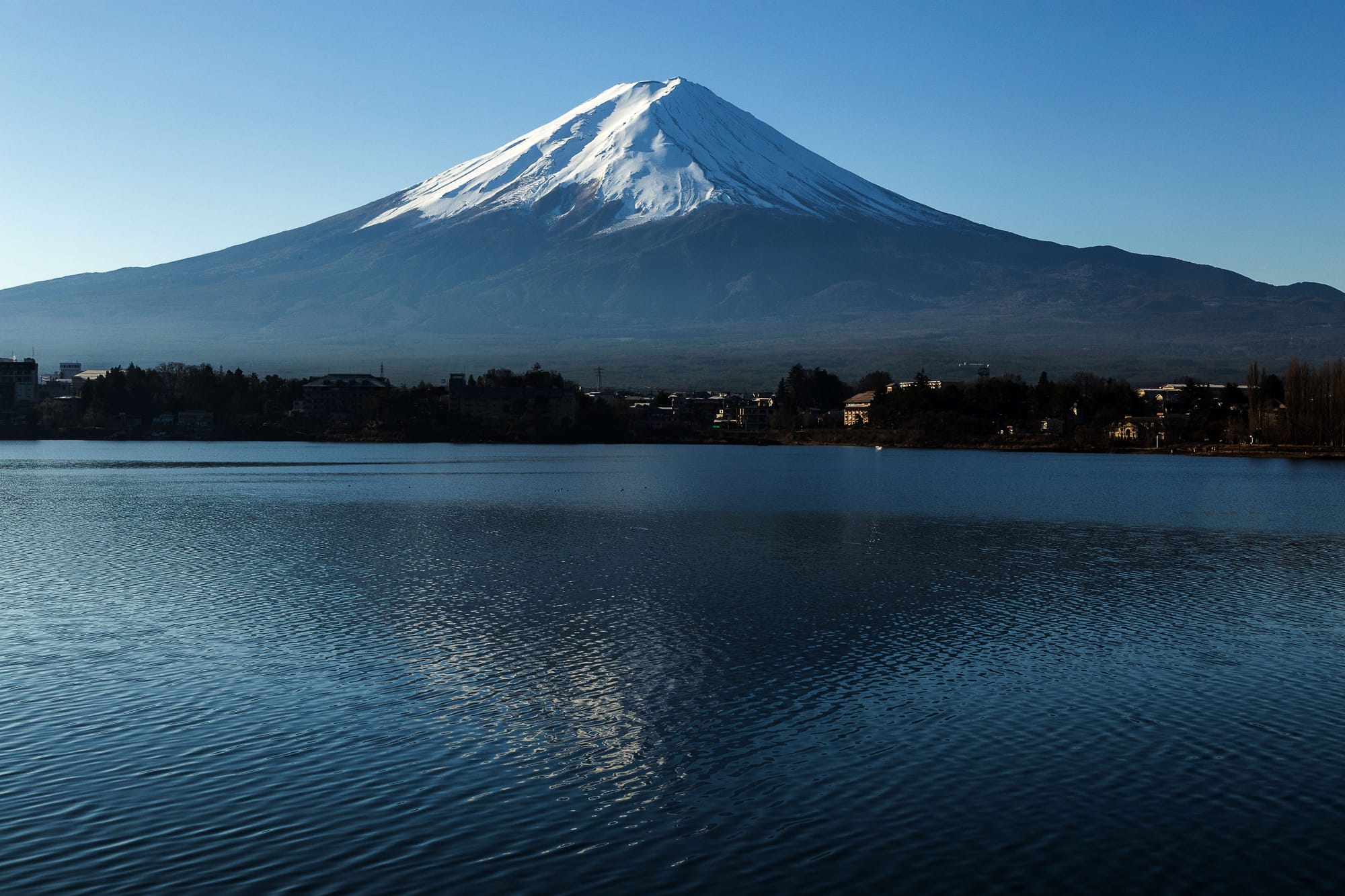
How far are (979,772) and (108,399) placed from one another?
175404 mm

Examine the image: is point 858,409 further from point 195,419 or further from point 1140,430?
point 195,419

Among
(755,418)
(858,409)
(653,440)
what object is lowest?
A: (653,440)

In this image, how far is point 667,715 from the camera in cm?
1648

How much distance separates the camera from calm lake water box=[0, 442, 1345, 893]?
436 inches

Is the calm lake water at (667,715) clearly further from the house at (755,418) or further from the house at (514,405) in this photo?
the house at (755,418)

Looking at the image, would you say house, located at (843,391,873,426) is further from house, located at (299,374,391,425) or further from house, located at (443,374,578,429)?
house, located at (299,374,391,425)

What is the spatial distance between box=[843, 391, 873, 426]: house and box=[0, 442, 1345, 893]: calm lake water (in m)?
126

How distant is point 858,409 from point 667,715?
164 meters

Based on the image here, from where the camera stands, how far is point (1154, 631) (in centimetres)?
2341

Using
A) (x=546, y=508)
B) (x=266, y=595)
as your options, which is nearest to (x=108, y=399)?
(x=546, y=508)

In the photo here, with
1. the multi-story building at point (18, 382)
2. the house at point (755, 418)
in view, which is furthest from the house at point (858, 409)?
the multi-story building at point (18, 382)

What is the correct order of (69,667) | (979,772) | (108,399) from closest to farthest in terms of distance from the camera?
(979,772), (69,667), (108,399)

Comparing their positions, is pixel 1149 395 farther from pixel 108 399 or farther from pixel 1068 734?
pixel 1068 734

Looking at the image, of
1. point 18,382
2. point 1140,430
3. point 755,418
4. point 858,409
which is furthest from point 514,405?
point 18,382
